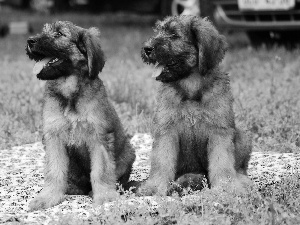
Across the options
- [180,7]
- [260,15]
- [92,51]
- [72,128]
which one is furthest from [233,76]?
[72,128]

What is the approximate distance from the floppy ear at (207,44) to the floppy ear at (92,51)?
722 millimetres

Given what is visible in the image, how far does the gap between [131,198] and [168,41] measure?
1.20 meters

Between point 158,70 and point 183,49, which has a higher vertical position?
point 183,49

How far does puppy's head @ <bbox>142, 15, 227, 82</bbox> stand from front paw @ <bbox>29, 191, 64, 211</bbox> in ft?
3.74

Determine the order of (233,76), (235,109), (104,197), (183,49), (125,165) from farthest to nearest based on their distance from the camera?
(233,76) → (235,109) → (125,165) → (183,49) → (104,197)

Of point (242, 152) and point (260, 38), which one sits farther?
point (260, 38)

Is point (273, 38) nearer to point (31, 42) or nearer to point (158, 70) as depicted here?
point (158, 70)

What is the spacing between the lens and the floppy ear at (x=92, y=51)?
17.6 ft

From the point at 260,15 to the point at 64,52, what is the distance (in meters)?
6.30

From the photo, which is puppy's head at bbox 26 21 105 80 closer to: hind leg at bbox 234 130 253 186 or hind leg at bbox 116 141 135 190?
hind leg at bbox 116 141 135 190

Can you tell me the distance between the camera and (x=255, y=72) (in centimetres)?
998

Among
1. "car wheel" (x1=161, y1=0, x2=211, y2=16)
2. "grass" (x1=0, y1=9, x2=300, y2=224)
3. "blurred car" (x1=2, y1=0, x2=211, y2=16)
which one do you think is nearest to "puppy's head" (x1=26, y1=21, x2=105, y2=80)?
"grass" (x1=0, y1=9, x2=300, y2=224)

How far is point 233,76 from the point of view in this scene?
9945 millimetres

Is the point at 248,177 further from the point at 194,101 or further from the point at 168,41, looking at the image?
the point at 168,41
